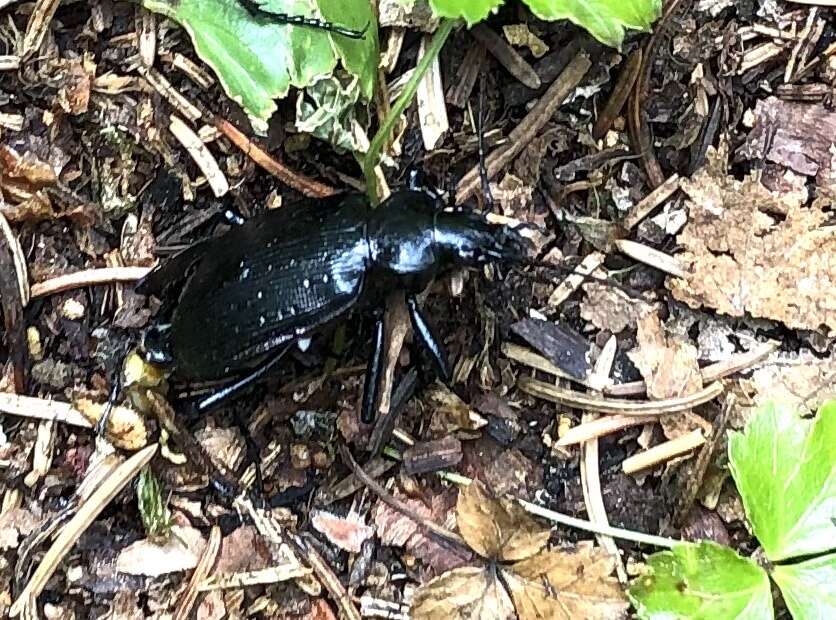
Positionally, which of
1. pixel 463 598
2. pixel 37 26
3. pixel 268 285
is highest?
pixel 37 26

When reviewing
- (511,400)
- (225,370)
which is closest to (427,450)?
(511,400)

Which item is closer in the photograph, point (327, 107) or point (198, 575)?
point (327, 107)

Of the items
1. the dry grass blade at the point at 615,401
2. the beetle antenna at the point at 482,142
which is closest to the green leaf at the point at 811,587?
the dry grass blade at the point at 615,401

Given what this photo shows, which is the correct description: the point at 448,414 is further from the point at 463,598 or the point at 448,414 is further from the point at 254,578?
the point at 254,578

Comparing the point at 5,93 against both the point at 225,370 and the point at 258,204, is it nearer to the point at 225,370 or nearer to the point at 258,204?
the point at 258,204

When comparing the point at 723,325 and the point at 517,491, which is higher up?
the point at 723,325

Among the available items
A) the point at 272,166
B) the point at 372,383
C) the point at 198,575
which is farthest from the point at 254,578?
the point at 272,166

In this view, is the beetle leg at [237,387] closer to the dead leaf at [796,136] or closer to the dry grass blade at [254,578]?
the dry grass blade at [254,578]

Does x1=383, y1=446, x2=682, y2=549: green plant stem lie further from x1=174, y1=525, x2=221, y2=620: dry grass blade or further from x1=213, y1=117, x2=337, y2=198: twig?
x1=213, y1=117, x2=337, y2=198: twig
